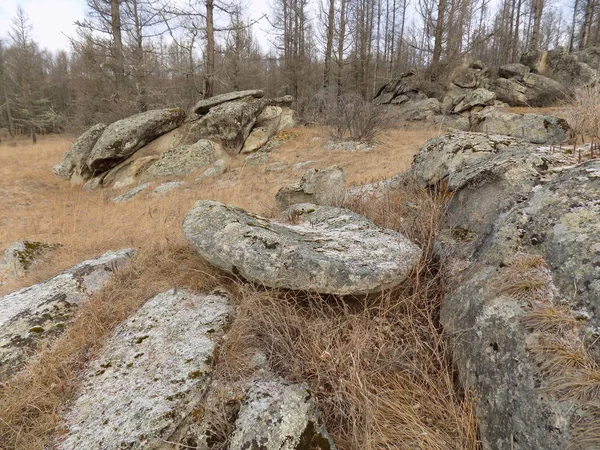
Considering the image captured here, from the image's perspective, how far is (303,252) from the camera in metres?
2.05

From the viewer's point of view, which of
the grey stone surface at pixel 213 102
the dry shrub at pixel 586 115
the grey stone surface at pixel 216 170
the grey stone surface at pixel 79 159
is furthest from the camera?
the grey stone surface at pixel 213 102

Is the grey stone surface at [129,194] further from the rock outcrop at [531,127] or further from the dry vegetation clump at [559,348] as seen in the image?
the dry vegetation clump at [559,348]

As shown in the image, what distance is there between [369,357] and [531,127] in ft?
15.3

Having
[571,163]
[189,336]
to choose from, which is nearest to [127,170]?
[189,336]

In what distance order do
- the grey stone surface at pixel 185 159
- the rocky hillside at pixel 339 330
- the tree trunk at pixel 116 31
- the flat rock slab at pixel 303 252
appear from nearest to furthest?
1. the rocky hillside at pixel 339 330
2. the flat rock slab at pixel 303 252
3. the grey stone surface at pixel 185 159
4. the tree trunk at pixel 116 31

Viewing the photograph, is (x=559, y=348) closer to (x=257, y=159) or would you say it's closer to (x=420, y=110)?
(x=257, y=159)

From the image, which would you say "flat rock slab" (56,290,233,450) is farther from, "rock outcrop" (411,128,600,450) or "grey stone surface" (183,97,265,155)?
"grey stone surface" (183,97,265,155)

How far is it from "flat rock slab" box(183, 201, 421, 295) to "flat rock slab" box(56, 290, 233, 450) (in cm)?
36

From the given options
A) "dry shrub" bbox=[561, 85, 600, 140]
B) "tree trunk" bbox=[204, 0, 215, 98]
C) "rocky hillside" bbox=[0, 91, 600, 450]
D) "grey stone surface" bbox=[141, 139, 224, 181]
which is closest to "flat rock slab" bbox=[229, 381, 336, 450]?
"rocky hillside" bbox=[0, 91, 600, 450]

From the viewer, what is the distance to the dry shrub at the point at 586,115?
3.52m

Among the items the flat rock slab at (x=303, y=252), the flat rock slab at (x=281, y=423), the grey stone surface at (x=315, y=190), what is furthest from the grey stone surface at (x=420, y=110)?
the flat rock slab at (x=281, y=423)

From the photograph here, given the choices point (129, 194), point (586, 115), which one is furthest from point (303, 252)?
point (129, 194)

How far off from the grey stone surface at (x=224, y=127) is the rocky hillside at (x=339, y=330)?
8.00m

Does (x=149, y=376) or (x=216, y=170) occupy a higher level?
(x=216, y=170)
